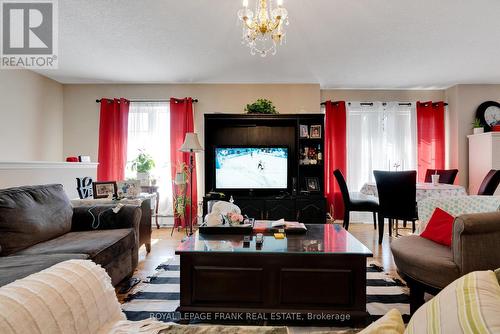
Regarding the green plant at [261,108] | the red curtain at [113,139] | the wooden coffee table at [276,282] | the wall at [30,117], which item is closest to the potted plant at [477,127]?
the green plant at [261,108]

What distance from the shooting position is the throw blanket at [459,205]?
8.05ft

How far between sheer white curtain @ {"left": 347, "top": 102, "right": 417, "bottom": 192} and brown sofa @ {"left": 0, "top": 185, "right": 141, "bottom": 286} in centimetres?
398

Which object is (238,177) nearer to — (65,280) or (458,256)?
(458,256)

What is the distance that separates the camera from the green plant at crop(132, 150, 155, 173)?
4840mm

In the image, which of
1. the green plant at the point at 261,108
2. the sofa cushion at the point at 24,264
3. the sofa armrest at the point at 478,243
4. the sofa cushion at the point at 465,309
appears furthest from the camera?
the green plant at the point at 261,108

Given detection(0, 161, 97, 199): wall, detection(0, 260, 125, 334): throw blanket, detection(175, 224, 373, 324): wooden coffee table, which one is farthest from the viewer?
detection(0, 161, 97, 199): wall

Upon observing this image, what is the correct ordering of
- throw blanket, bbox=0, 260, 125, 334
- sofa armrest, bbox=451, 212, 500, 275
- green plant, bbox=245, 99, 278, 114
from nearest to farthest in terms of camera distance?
throw blanket, bbox=0, 260, 125, 334
sofa armrest, bbox=451, 212, 500, 275
green plant, bbox=245, 99, 278, 114

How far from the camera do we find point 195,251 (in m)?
1.92

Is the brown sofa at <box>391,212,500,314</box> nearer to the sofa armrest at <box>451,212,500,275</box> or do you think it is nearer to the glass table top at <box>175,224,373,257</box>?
the sofa armrest at <box>451,212,500,275</box>

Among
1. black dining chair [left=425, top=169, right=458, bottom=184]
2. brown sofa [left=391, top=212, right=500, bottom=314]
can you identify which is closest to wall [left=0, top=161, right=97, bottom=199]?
brown sofa [left=391, top=212, right=500, bottom=314]

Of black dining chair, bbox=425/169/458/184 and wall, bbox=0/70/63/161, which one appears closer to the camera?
wall, bbox=0/70/63/161

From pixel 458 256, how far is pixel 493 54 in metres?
3.30

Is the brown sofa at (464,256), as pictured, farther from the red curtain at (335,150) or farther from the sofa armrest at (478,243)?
the red curtain at (335,150)

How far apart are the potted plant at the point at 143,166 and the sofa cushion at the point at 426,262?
3.81 meters
